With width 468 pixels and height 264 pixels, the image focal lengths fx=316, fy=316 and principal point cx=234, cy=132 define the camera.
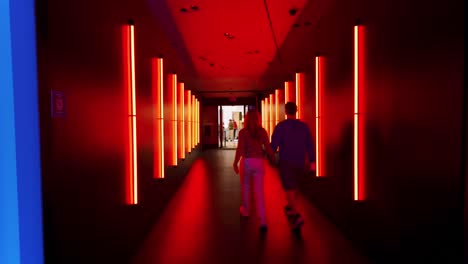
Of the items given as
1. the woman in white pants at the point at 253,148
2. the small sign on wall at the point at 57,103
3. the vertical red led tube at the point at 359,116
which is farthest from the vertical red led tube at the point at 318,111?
the small sign on wall at the point at 57,103

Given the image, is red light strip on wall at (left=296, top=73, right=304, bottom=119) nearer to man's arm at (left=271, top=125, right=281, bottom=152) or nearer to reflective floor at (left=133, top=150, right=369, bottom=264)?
reflective floor at (left=133, top=150, right=369, bottom=264)

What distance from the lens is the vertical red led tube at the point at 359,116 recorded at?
3.07 metres

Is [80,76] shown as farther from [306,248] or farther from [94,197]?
[306,248]

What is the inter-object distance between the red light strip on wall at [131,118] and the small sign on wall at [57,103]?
123cm

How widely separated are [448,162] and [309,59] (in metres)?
3.50

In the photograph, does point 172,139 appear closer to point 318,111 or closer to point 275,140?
point 275,140

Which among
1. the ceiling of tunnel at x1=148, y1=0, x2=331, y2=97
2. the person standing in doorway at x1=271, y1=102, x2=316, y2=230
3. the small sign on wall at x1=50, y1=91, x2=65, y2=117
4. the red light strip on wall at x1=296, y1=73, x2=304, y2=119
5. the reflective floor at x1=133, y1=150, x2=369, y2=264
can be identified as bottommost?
the reflective floor at x1=133, y1=150, x2=369, y2=264

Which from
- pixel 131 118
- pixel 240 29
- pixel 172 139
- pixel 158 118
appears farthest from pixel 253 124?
pixel 240 29

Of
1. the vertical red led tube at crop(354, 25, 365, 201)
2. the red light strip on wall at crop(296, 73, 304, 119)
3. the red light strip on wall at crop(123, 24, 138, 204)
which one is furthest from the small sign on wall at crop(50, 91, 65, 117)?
the red light strip on wall at crop(296, 73, 304, 119)

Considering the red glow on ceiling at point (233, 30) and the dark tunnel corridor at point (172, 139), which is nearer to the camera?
the dark tunnel corridor at point (172, 139)

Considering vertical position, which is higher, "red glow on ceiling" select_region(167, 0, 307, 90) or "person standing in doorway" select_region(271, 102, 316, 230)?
"red glow on ceiling" select_region(167, 0, 307, 90)

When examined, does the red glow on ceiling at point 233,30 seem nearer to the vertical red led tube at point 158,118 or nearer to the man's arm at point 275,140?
the vertical red led tube at point 158,118

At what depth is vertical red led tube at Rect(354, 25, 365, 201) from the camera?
3.07 m

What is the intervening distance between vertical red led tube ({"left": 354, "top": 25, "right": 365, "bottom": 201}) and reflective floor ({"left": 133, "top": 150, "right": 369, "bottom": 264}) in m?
0.68
